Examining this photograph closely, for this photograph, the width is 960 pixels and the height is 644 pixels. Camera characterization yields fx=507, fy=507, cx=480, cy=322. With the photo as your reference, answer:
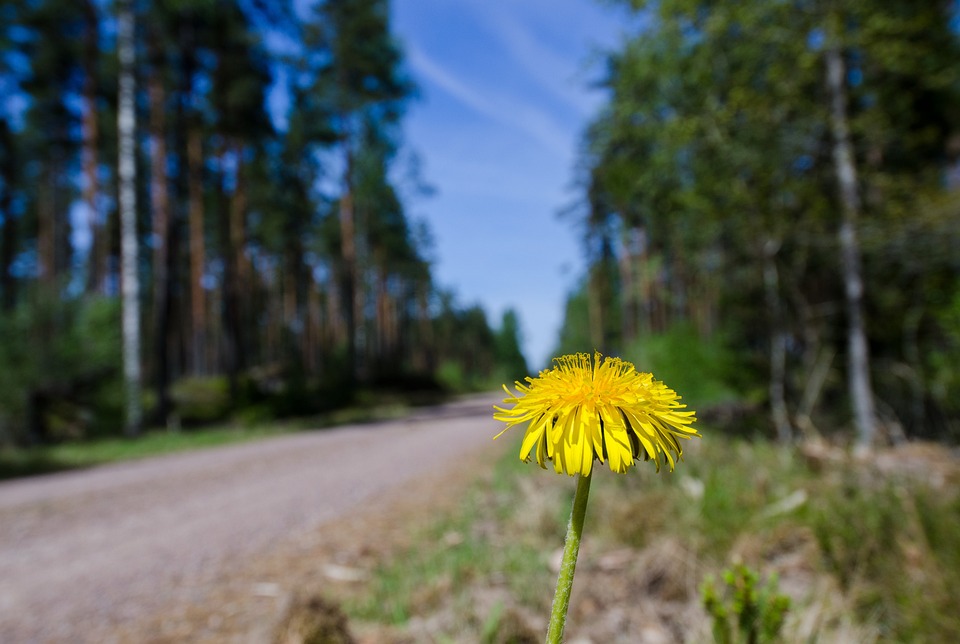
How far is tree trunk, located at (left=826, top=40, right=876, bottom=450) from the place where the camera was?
5.28 meters

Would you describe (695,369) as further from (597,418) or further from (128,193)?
(128,193)

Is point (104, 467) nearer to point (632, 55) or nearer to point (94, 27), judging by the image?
point (632, 55)

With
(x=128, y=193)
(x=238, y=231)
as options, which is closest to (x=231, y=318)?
(x=238, y=231)

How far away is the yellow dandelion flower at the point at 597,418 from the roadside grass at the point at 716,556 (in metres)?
1.35

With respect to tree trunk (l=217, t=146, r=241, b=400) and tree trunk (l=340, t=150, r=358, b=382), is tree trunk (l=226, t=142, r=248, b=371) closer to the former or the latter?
tree trunk (l=217, t=146, r=241, b=400)

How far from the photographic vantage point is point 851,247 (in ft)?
17.6

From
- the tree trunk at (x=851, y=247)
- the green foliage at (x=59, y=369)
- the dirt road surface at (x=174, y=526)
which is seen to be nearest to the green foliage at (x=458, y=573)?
the dirt road surface at (x=174, y=526)

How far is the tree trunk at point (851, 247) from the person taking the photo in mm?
5281

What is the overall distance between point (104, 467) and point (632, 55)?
960cm

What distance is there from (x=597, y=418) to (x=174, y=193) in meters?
17.1

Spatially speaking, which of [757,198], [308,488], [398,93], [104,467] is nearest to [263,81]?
[398,93]

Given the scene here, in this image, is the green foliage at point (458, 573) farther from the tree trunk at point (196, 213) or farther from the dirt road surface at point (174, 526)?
the tree trunk at point (196, 213)

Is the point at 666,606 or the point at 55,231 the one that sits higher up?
the point at 55,231

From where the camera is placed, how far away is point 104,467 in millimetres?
7672
